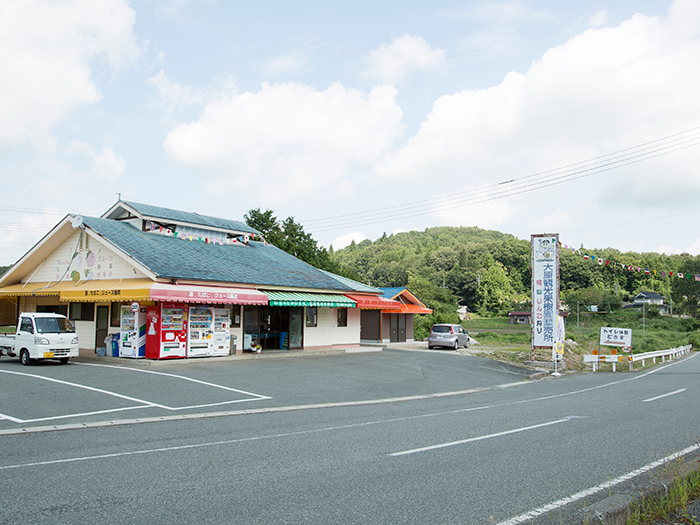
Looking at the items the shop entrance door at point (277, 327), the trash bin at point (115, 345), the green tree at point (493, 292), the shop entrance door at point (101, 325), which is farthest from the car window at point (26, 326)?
the green tree at point (493, 292)

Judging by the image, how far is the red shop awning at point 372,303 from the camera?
28.5m

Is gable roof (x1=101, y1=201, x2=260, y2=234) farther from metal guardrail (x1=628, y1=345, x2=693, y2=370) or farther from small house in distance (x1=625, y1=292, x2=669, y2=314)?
small house in distance (x1=625, y1=292, x2=669, y2=314)

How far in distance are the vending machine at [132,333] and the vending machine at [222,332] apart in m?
2.82

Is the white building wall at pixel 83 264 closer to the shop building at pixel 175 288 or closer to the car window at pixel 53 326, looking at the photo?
the shop building at pixel 175 288

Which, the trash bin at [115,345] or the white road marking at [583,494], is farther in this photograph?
the trash bin at [115,345]

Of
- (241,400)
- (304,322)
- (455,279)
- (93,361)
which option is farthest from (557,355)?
(455,279)

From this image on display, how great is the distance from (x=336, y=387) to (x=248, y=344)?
29.6 ft

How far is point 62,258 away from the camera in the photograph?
2495 centimetres

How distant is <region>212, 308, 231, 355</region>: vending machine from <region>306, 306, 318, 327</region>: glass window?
5.31 meters

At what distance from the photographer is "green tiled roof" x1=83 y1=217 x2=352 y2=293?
21266 mm

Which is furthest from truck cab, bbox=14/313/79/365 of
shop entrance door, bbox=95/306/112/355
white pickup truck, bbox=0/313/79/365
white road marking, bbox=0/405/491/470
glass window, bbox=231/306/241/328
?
white road marking, bbox=0/405/491/470

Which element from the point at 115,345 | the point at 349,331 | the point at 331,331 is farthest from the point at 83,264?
the point at 349,331

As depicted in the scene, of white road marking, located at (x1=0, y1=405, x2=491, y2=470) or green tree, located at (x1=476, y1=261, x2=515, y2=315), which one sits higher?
green tree, located at (x1=476, y1=261, x2=515, y2=315)

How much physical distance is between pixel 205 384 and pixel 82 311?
12.0 metres
